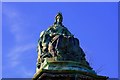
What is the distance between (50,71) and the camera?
32.2 meters

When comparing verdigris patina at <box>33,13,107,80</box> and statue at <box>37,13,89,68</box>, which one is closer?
verdigris patina at <box>33,13,107,80</box>

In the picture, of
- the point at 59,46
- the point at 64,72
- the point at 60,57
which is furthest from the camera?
the point at 59,46

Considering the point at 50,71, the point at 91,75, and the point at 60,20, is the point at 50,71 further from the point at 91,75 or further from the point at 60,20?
the point at 60,20

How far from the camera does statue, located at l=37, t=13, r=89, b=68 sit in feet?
110

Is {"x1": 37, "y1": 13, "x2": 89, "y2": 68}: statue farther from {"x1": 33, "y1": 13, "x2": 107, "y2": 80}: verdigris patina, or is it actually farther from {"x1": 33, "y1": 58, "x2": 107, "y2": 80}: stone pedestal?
{"x1": 33, "y1": 58, "x2": 107, "y2": 80}: stone pedestal

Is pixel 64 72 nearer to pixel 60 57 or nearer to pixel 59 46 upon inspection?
pixel 60 57

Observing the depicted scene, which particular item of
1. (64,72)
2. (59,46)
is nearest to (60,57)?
(59,46)

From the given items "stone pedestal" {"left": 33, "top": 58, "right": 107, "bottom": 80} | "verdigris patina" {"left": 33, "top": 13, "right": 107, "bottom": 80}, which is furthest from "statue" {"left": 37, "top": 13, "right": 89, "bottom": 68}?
"stone pedestal" {"left": 33, "top": 58, "right": 107, "bottom": 80}

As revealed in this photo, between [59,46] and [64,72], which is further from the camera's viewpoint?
[59,46]

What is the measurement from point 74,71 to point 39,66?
222cm

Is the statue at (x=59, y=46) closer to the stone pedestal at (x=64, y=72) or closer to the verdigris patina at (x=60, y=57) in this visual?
the verdigris patina at (x=60, y=57)

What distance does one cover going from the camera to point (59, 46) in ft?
111

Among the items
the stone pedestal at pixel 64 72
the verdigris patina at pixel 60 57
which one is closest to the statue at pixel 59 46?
the verdigris patina at pixel 60 57

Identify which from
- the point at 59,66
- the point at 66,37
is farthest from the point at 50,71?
the point at 66,37
